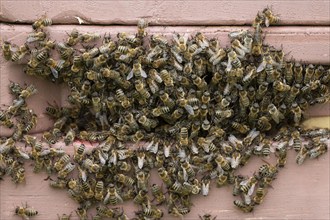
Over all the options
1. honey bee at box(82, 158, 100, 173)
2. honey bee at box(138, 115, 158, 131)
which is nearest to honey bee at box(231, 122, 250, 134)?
honey bee at box(138, 115, 158, 131)

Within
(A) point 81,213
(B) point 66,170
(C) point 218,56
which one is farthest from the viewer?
(A) point 81,213

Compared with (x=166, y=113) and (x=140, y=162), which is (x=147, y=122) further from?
(x=140, y=162)

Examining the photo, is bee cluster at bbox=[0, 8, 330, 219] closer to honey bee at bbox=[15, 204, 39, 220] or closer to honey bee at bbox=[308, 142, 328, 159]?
honey bee at bbox=[308, 142, 328, 159]

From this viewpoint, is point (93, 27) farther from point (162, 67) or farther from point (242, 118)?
point (242, 118)

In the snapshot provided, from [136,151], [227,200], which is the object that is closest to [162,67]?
[136,151]

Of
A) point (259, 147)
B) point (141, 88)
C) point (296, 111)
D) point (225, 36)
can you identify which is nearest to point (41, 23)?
point (141, 88)

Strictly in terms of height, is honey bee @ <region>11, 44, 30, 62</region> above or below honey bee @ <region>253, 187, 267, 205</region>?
above
